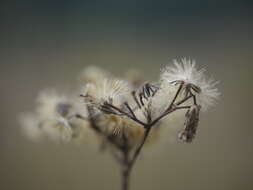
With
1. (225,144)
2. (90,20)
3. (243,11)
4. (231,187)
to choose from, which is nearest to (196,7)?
(243,11)

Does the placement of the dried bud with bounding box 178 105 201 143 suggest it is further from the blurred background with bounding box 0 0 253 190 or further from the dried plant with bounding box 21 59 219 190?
the blurred background with bounding box 0 0 253 190

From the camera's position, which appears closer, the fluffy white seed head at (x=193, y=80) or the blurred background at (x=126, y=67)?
the fluffy white seed head at (x=193, y=80)

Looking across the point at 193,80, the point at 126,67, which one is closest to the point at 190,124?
the point at 193,80

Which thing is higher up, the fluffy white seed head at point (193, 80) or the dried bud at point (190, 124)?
the fluffy white seed head at point (193, 80)

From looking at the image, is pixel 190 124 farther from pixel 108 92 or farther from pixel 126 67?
pixel 126 67

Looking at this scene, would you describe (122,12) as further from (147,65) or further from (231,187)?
(231,187)

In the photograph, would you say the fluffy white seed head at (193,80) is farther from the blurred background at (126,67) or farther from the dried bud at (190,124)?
the blurred background at (126,67)

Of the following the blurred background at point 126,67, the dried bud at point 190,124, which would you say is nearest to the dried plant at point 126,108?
the dried bud at point 190,124
